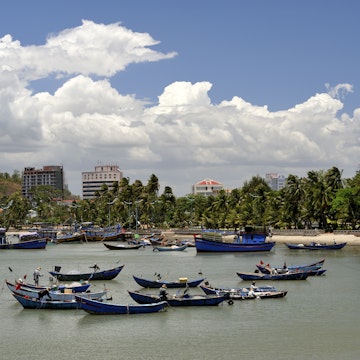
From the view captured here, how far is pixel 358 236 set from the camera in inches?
4220

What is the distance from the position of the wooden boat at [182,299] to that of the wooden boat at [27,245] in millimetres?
67059

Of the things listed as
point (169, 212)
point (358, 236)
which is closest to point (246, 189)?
point (169, 212)

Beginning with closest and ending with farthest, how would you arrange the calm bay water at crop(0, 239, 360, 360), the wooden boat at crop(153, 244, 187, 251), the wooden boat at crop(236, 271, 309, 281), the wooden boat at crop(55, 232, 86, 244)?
1. the calm bay water at crop(0, 239, 360, 360)
2. the wooden boat at crop(236, 271, 309, 281)
3. the wooden boat at crop(153, 244, 187, 251)
4. the wooden boat at crop(55, 232, 86, 244)

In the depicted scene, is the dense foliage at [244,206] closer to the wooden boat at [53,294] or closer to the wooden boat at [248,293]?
the wooden boat at [248,293]

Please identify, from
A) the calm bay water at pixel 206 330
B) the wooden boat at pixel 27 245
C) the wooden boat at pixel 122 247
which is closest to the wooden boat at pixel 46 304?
the calm bay water at pixel 206 330

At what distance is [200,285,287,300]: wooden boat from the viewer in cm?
4594

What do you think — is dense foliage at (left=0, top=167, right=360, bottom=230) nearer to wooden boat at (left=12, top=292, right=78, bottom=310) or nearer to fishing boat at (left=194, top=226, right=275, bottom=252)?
fishing boat at (left=194, top=226, right=275, bottom=252)

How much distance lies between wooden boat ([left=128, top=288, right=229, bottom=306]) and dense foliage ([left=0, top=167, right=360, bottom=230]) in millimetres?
70507

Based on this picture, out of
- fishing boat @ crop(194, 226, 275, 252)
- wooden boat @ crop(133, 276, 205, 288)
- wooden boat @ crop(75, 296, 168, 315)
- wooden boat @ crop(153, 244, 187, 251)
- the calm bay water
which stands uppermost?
fishing boat @ crop(194, 226, 275, 252)

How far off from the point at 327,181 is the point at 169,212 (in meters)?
58.9

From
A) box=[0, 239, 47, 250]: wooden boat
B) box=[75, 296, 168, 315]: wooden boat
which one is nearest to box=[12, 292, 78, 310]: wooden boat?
box=[75, 296, 168, 315]: wooden boat

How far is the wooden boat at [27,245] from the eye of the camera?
106 m

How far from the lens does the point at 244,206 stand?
139000 mm

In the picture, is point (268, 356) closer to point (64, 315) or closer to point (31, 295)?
point (64, 315)
